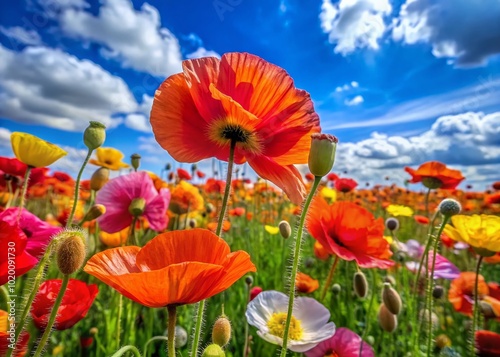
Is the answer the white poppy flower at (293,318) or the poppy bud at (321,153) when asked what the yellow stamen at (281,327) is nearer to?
the white poppy flower at (293,318)

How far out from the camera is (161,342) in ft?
5.06

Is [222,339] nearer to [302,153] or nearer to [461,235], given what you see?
[302,153]

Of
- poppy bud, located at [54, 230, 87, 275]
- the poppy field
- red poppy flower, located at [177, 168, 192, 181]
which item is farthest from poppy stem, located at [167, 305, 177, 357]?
red poppy flower, located at [177, 168, 192, 181]

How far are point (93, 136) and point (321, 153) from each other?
25.0 inches

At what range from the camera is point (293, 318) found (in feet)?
4.01

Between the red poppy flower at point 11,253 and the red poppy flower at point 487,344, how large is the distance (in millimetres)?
1255

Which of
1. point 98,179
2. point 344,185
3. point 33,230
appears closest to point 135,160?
point 98,179

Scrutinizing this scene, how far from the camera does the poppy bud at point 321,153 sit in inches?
23.9

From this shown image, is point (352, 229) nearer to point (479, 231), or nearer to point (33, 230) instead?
point (479, 231)

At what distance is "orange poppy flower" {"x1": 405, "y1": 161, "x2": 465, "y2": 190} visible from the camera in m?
2.34

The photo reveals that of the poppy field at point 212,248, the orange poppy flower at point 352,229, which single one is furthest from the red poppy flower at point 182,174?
the orange poppy flower at point 352,229

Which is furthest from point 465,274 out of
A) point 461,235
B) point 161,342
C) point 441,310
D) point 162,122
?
point 162,122

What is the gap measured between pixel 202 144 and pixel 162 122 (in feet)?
0.42

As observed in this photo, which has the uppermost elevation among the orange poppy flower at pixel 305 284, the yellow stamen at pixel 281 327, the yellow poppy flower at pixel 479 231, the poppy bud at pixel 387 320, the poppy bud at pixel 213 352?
the yellow poppy flower at pixel 479 231
